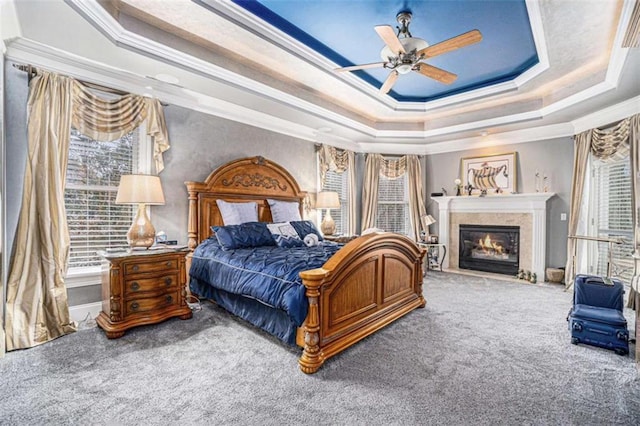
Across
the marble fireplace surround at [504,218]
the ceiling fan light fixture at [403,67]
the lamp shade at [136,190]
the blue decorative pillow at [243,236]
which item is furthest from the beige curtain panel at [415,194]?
the lamp shade at [136,190]

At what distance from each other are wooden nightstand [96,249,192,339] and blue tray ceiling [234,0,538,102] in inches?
98.4

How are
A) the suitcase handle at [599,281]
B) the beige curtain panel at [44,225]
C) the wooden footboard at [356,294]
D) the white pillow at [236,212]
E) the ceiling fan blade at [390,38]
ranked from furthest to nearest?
the white pillow at [236,212]
the suitcase handle at [599,281]
the beige curtain panel at [44,225]
the ceiling fan blade at [390,38]
the wooden footboard at [356,294]

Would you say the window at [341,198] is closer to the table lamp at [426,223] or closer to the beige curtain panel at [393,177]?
the beige curtain panel at [393,177]

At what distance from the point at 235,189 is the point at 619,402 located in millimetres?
4063

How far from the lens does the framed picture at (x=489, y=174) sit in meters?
5.32

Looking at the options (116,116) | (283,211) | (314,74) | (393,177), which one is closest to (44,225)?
(116,116)

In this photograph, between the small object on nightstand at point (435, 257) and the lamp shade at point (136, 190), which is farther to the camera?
the small object on nightstand at point (435, 257)

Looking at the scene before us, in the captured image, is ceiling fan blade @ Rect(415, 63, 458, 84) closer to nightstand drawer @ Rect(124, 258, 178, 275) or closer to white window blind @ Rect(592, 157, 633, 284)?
white window blind @ Rect(592, 157, 633, 284)

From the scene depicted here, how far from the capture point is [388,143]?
20.0ft

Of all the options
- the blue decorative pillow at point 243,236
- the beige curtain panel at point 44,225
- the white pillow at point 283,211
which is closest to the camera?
→ the beige curtain panel at point 44,225

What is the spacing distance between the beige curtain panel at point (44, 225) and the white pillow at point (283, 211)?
231cm

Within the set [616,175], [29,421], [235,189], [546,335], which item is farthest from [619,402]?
[235,189]

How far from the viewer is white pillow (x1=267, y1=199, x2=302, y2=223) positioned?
14.0 feet

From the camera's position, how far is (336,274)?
7.61 feet
